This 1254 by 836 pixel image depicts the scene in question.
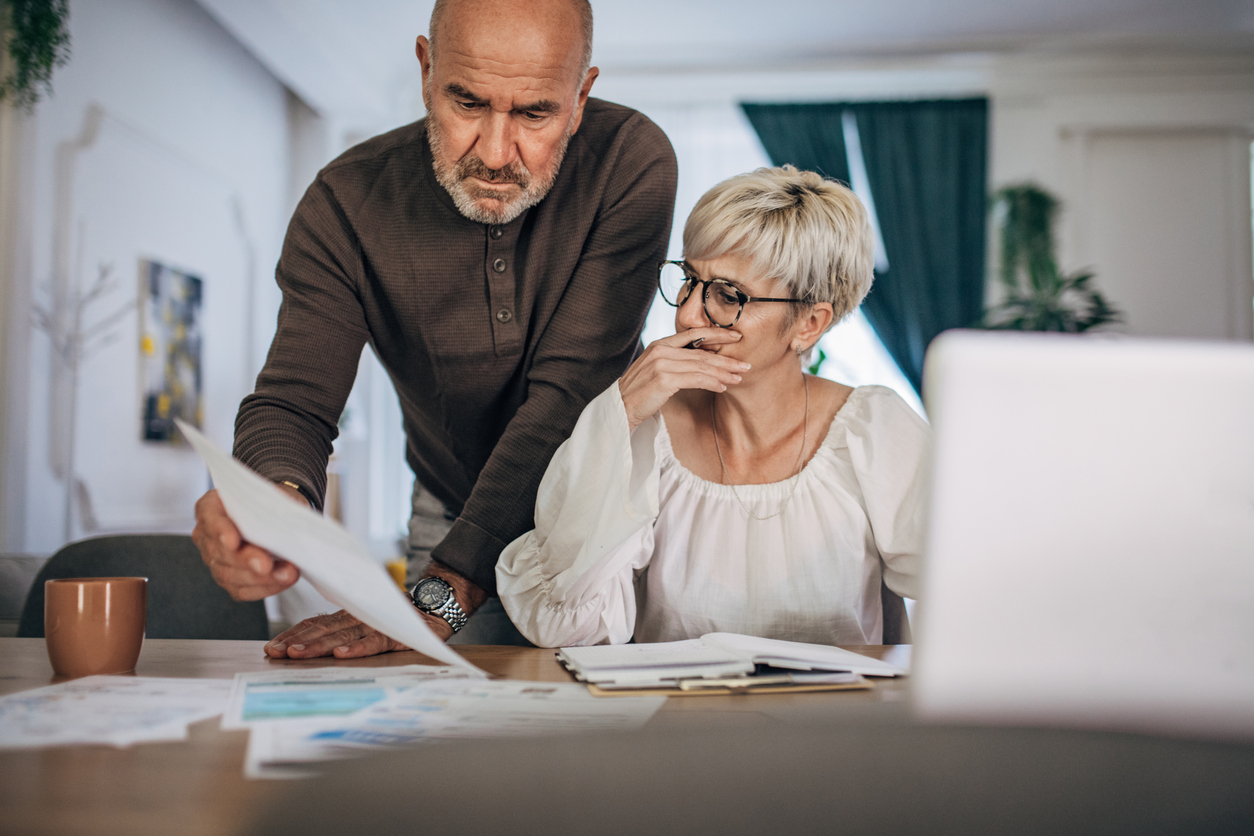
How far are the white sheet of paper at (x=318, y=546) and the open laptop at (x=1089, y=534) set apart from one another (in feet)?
1.21

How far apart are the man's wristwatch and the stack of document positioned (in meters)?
0.32

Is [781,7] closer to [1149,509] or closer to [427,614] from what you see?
[427,614]

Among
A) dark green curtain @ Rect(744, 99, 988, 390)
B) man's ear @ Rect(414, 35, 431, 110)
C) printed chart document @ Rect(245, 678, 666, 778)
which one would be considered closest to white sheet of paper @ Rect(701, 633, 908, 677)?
printed chart document @ Rect(245, 678, 666, 778)

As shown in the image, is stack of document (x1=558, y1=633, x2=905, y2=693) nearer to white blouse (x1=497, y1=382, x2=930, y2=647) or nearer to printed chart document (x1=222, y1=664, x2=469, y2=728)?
printed chart document (x1=222, y1=664, x2=469, y2=728)

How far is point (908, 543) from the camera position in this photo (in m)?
1.42

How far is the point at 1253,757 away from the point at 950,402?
0.25 metres

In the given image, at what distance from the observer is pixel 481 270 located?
1.61 m

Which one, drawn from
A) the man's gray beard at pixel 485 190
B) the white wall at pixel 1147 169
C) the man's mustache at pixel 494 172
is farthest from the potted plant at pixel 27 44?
the white wall at pixel 1147 169

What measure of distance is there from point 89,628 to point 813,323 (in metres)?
1.20

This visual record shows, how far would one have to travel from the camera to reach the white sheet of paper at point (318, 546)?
2.31 feet

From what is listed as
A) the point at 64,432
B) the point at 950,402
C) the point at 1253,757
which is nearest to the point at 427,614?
the point at 950,402

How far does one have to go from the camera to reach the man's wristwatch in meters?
1.28

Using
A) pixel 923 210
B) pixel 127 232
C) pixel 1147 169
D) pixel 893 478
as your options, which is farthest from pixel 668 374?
pixel 1147 169

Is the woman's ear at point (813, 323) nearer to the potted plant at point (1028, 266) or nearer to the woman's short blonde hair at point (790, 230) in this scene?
the woman's short blonde hair at point (790, 230)
